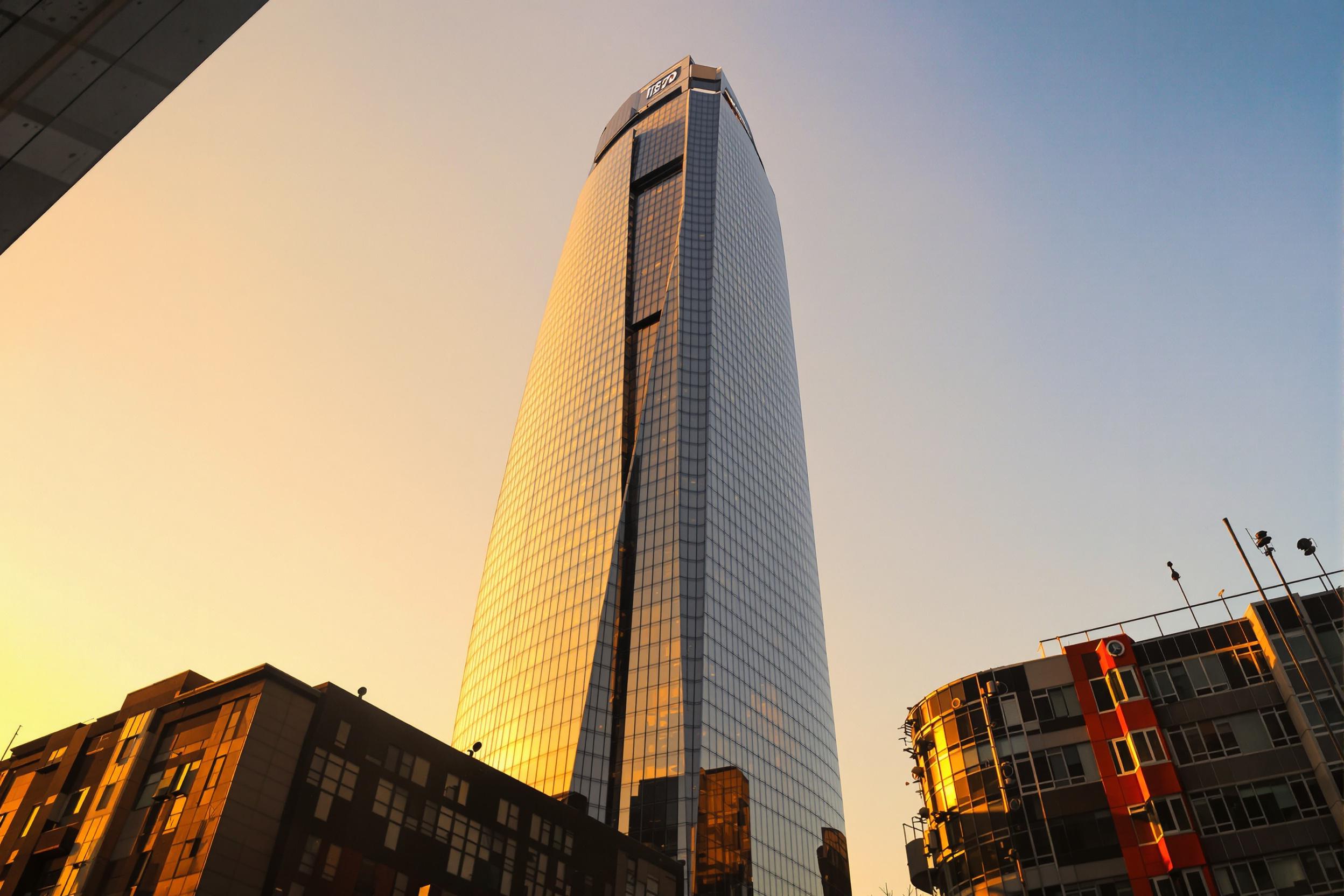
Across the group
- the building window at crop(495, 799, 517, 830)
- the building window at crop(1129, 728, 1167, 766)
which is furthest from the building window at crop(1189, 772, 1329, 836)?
the building window at crop(495, 799, 517, 830)

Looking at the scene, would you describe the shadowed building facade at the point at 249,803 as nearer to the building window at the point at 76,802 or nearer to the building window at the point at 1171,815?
the building window at the point at 76,802

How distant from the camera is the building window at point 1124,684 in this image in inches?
2410

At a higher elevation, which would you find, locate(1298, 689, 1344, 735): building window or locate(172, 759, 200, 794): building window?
locate(1298, 689, 1344, 735): building window

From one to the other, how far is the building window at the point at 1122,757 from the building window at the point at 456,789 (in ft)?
170

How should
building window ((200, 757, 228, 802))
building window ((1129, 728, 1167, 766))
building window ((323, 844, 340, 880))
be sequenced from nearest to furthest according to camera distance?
building window ((200, 757, 228, 802))
building window ((1129, 728, 1167, 766))
building window ((323, 844, 340, 880))

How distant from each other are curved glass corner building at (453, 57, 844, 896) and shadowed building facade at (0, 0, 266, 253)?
402ft

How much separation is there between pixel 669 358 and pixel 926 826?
120m

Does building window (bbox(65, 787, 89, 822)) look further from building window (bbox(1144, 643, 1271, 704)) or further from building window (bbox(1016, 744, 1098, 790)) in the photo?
building window (bbox(1144, 643, 1271, 704))

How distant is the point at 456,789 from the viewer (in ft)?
244

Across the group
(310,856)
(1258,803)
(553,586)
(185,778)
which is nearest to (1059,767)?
(1258,803)

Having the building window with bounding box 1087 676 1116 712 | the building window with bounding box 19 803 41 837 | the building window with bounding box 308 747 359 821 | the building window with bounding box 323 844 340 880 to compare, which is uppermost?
the building window with bounding box 1087 676 1116 712

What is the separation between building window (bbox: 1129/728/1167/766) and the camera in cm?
5794

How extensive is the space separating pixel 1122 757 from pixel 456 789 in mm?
52645

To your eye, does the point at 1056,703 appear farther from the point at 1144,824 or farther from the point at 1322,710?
the point at 1322,710
